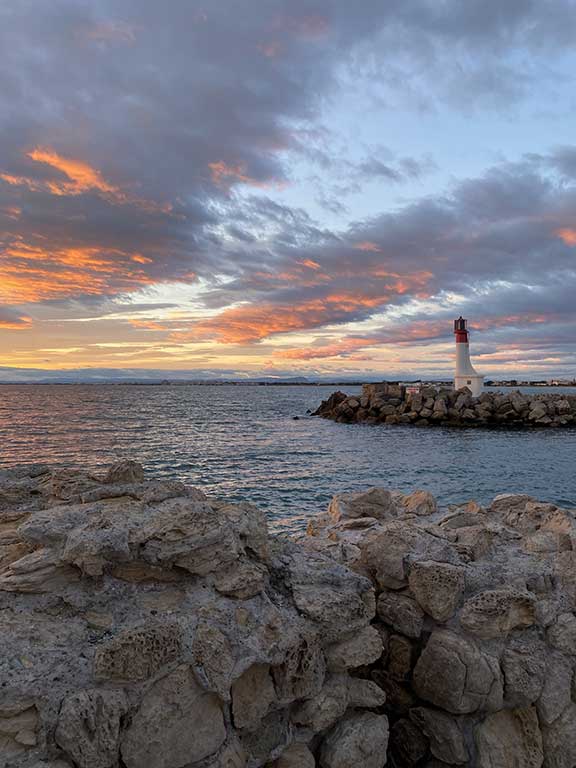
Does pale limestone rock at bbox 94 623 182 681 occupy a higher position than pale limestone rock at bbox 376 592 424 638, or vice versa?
pale limestone rock at bbox 94 623 182 681

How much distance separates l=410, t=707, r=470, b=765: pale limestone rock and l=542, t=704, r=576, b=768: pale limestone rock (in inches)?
31.9

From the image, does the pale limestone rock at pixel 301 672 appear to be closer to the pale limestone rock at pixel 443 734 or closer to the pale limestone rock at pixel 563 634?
the pale limestone rock at pixel 443 734

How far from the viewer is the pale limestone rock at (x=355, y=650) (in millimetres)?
4777

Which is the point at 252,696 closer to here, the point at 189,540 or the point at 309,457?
the point at 189,540

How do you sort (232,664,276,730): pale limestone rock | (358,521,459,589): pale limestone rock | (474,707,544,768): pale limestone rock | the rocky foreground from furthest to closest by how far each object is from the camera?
(358,521,459,589): pale limestone rock → (474,707,544,768): pale limestone rock → (232,664,276,730): pale limestone rock → the rocky foreground

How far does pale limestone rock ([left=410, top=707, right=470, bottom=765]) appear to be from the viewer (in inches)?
199

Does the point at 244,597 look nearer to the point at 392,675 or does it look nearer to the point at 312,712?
the point at 312,712

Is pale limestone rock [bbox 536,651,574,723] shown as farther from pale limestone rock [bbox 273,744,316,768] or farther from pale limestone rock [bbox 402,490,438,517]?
pale limestone rock [bbox 402,490,438,517]

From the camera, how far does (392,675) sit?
5531mm

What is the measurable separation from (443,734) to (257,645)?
7.44 ft

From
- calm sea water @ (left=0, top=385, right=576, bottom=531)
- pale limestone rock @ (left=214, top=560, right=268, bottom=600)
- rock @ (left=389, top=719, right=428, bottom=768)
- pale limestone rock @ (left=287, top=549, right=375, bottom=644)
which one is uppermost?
pale limestone rock @ (left=214, top=560, right=268, bottom=600)

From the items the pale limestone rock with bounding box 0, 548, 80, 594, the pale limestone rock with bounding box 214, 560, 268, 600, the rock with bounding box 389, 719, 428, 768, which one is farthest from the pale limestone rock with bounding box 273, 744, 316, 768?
the pale limestone rock with bounding box 0, 548, 80, 594

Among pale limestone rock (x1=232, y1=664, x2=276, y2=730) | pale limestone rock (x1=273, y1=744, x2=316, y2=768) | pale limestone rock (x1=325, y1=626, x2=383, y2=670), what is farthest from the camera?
pale limestone rock (x1=325, y1=626, x2=383, y2=670)

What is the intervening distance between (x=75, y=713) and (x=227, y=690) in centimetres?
108
